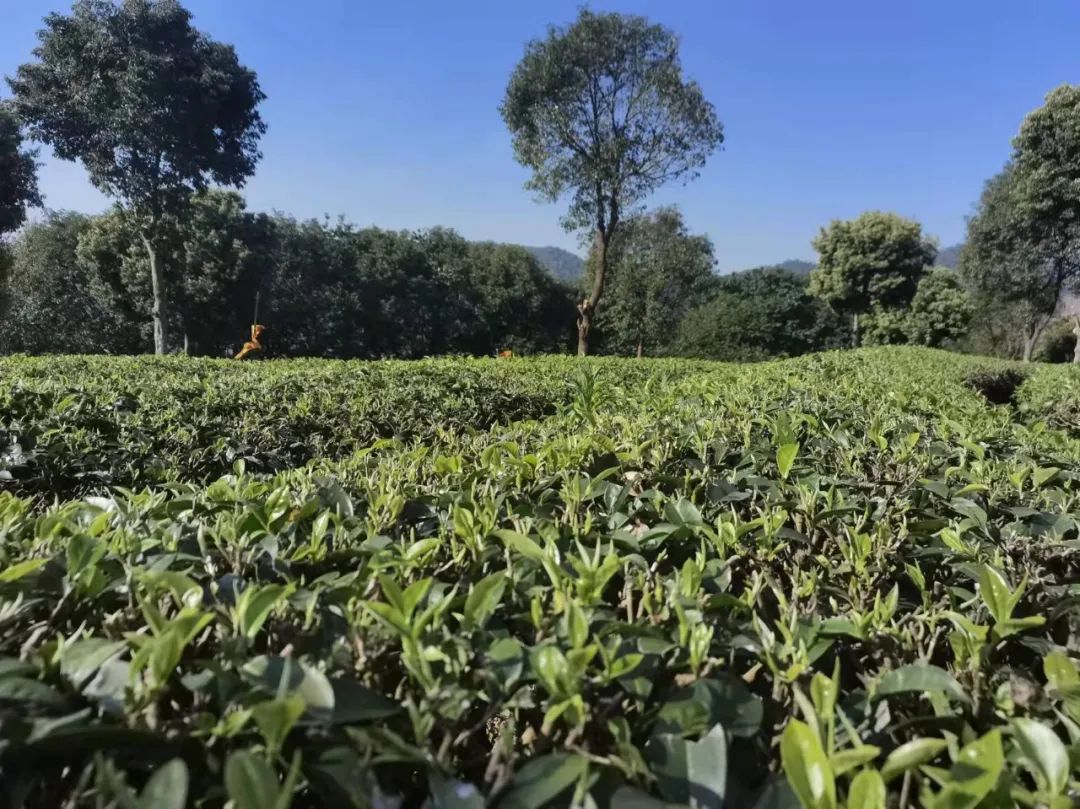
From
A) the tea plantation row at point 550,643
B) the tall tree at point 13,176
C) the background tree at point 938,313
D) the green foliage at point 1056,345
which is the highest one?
the tall tree at point 13,176

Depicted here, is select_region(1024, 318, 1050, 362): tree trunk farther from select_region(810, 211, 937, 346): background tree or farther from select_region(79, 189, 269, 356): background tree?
select_region(79, 189, 269, 356): background tree

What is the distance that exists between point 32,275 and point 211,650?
88.2 feet

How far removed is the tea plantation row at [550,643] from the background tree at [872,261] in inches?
1137

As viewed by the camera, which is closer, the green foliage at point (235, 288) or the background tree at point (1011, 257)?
the background tree at point (1011, 257)

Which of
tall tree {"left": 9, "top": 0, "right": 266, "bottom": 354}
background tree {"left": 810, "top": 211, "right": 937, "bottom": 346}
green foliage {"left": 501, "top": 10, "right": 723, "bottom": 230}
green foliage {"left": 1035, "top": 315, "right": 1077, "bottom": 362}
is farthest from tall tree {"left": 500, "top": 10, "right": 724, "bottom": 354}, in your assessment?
green foliage {"left": 1035, "top": 315, "right": 1077, "bottom": 362}

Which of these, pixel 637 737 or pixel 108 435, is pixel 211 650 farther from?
pixel 108 435

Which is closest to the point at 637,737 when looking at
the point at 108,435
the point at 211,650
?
the point at 211,650

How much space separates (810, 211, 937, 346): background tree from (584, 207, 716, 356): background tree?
546 cm

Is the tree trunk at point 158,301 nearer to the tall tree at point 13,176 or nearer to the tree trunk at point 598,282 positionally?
the tall tree at point 13,176

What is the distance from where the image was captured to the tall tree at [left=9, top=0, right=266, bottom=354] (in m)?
16.0

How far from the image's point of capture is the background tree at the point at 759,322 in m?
24.5

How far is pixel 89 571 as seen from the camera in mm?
884

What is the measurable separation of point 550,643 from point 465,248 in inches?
1194

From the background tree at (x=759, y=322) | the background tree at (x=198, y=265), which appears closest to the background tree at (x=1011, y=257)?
the background tree at (x=759, y=322)
